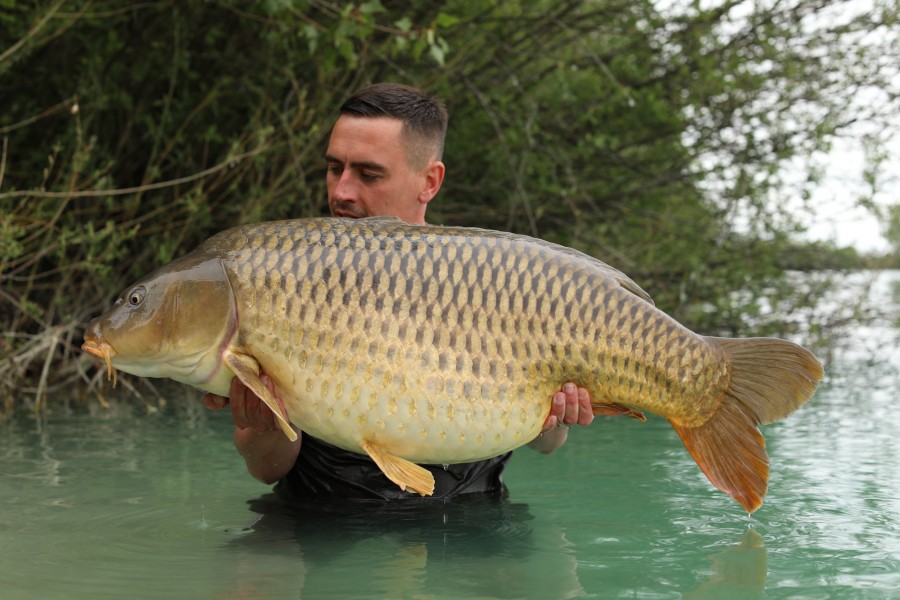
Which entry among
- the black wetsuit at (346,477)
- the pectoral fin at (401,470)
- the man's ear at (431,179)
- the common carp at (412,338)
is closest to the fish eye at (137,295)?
the common carp at (412,338)

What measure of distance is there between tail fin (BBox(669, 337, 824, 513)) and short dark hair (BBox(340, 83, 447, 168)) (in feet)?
3.62

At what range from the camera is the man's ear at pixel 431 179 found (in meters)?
3.19

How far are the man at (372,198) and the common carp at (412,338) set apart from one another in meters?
0.58

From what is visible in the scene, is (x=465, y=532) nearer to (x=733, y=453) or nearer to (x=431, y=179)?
(x=733, y=453)

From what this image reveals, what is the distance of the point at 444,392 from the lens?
2.24 meters

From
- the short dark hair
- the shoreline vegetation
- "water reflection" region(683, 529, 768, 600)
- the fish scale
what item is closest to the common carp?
the fish scale

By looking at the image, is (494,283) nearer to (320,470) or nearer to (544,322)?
(544,322)

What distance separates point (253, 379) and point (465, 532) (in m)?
0.76

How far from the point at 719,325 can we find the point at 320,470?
4.53 meters

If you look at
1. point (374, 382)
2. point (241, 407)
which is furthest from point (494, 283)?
point (241, 407)

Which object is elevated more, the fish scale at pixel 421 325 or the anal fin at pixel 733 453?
the fish scale at pixel 421 325

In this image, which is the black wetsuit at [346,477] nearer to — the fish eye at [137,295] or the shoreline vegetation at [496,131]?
the fish eye at [137,295]

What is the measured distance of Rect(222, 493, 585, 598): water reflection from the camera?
227 centimetres

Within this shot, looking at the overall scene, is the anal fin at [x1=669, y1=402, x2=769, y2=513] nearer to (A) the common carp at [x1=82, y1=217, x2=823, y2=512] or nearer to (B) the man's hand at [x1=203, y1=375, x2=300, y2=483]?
(A) the common carp at [x1=82, y1=217, x2=823, y2=512]
